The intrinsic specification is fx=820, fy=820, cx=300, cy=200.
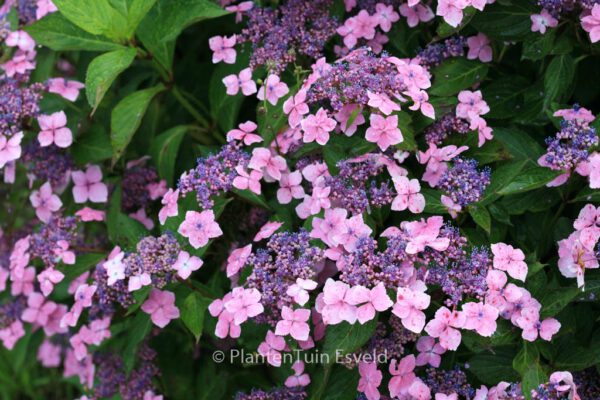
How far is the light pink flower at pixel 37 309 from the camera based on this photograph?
258 centimetres

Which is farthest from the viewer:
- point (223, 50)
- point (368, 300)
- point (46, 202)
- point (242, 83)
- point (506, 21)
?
point (46, 202)

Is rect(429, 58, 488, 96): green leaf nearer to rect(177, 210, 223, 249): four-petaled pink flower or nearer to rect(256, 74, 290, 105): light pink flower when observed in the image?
rect(256, 74, 290, 105): light pink flower

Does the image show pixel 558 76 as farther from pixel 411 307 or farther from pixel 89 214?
pixel 89 214

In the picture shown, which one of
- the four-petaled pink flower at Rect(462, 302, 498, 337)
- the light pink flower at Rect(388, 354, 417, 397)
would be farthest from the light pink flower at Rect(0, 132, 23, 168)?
the four-petaled pink flower at Rect(462, 302, 498, 337)

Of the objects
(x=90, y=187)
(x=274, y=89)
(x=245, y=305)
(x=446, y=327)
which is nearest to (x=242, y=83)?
(x=274, y=89)

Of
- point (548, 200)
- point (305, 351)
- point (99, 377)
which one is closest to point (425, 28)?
point (548, 200)

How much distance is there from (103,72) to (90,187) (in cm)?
50

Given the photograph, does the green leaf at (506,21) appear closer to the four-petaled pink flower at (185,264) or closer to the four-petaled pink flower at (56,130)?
the four-petaled pink flower at (185,264)

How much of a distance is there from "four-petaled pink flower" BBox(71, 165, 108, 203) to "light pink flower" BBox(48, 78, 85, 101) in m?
0.22

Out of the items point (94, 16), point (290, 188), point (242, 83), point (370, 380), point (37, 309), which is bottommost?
point (37, 309)

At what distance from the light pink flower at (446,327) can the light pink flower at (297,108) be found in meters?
0.57

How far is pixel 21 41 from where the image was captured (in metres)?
2.52

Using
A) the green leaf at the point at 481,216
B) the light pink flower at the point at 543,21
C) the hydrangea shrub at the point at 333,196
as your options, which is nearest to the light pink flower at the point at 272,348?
the hydrangea shrub at the point at 333,196

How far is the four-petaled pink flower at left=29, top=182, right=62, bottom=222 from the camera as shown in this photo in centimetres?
246
